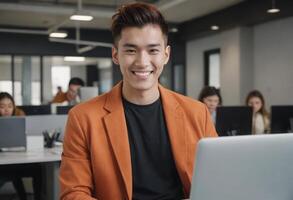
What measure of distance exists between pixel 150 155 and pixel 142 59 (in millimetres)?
339

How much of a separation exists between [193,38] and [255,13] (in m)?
2.78

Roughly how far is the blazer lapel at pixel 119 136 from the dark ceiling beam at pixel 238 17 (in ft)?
20.0

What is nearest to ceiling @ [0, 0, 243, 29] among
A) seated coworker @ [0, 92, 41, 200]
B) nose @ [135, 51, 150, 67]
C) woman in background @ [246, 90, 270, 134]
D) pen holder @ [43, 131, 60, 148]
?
woman in background @ [246, 90, 270, 134]

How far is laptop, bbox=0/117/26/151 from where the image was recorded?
342cm

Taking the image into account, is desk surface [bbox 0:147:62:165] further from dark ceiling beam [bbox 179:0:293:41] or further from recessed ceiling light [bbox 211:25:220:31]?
recessed ceiling light [bbox 211:25:220:31]

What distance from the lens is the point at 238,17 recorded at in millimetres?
8094

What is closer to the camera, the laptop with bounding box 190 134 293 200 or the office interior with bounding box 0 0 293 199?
the laptop with bounding box 190 134 293 200

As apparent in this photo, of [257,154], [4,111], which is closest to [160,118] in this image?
[257,154]

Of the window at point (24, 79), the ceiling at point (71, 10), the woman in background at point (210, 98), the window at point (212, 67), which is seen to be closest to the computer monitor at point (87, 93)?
the ceiling at point (71, 10)

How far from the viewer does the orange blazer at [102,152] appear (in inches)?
52.0

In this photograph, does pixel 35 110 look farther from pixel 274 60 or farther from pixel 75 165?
pixel 274 60

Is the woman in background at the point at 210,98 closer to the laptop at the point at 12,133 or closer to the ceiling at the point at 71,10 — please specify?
the laptop at the point at 12,133

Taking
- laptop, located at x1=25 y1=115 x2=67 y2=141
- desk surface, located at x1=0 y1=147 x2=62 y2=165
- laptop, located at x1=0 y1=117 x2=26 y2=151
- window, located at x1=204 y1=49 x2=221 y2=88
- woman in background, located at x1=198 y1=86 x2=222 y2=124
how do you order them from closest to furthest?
1. desk surface, located at x1=0 y1=147 x2=62 y2=165
2. laptop, located at x1=0 y1=117 x2=26 y2=151
3. laptop, located at x1=25 y1=115 x2=67 y2=141
4. woman in background, located at x1=198 y1=86 x2=222 y2=124
5. window, located at x1=204 y1=49 x2=221 y2=88

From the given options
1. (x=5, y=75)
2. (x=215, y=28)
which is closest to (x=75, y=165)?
(x=215, y=28)
